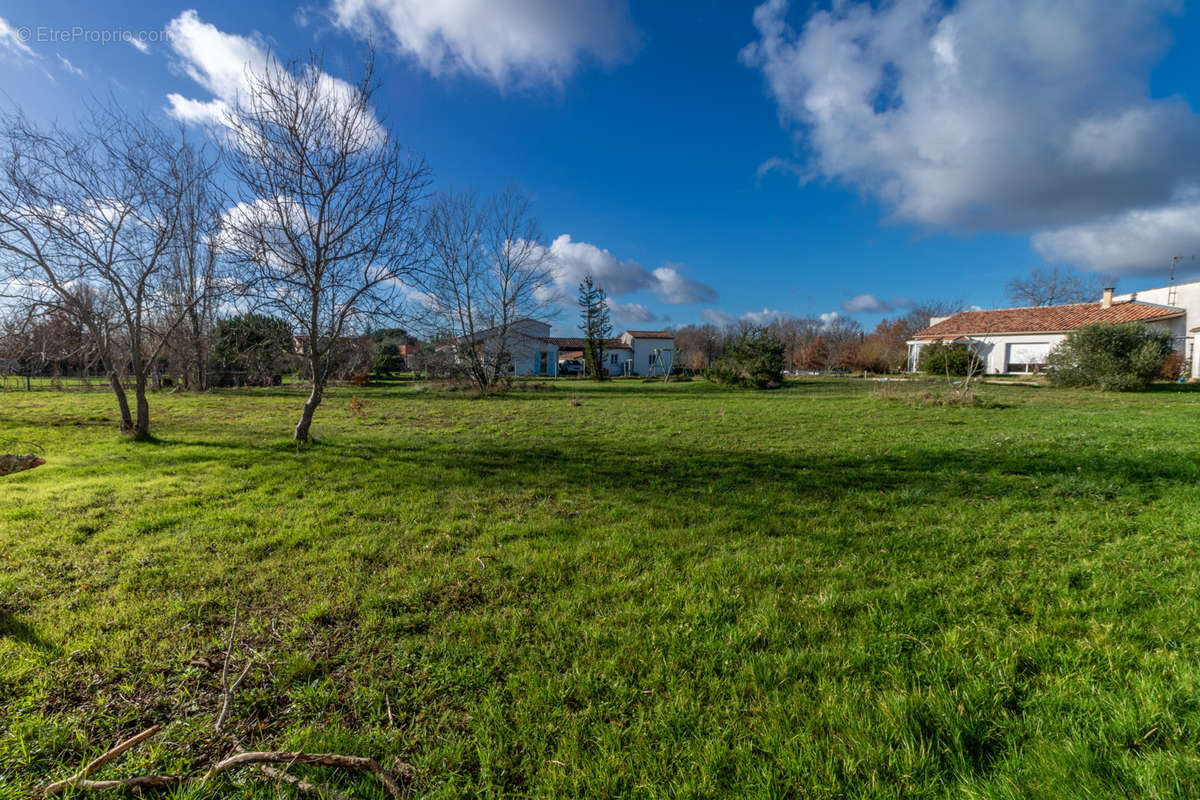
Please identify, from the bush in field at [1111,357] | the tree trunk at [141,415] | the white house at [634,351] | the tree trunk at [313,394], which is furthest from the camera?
the white house at [634,351]

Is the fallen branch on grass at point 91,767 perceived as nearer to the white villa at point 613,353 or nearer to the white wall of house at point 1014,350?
the white wall of house at point 1014,350

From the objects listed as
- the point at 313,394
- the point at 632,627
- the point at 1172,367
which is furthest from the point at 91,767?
the point at 1172,367

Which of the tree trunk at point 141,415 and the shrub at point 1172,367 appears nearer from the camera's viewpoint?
the tree trunk at point 141,415

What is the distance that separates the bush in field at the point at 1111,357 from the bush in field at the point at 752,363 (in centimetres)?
1292

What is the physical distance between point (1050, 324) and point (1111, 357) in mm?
13464

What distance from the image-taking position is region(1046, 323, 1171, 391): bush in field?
19266 millimetres

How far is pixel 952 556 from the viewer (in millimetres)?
3658

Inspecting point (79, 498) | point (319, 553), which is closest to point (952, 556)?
point (319, 553)

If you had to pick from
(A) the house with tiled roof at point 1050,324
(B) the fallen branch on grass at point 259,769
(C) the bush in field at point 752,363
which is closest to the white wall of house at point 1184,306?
(A) the house with tiled roof at point 1050,324

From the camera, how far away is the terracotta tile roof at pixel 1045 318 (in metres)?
28.4

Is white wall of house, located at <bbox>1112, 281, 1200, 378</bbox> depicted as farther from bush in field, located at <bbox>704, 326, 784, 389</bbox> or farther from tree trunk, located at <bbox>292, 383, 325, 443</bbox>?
tree trunk, located at <bbox>292, 383, 325, 443</bbox>

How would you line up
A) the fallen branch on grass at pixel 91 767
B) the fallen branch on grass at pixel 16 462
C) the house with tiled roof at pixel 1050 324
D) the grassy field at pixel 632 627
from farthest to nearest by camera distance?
the house with tiled roof at pixel 1050 324 < the fallen branch on grass at pixel 16 462 < the grassy field at pixel 632 627 < the fallen branch on grass at pixel 91 767

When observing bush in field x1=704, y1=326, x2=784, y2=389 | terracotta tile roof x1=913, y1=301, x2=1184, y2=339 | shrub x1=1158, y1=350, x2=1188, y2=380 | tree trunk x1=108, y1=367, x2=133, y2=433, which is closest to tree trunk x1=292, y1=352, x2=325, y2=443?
tree trunk x1=108, y1=367, x2=133, y2=433

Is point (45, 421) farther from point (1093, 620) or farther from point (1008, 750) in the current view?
point (1093, 620)
